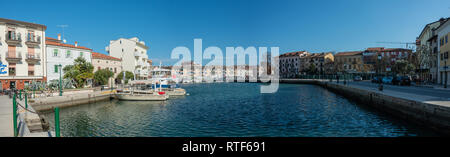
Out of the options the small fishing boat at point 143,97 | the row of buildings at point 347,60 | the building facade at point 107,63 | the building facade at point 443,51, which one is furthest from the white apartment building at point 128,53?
the row of buildings at point 347,60

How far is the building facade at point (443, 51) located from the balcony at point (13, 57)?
67620mm

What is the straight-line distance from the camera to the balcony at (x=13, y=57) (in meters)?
36.2

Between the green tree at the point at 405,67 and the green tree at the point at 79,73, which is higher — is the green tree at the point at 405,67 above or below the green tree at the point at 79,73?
above

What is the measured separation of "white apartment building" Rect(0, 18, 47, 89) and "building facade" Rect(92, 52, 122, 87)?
1487 cm

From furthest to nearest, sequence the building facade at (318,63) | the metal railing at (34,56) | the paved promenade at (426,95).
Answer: the building facade at (318,63)
the metal railing at (34,56)
the paved promenade at (426,95)

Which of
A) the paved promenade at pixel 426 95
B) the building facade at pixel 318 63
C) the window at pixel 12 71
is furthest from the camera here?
the building facade at pixel 318 63

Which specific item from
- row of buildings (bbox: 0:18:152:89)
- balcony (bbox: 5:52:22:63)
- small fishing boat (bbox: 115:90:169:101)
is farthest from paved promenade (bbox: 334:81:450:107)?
balcony (bbox: 5:52:22:63)

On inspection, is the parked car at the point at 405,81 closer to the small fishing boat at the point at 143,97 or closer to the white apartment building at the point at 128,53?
the small fishing boat at the point at 143,97

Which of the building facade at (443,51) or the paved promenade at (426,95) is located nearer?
the paved promenade at (426,95)

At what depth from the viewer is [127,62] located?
71938 mm
